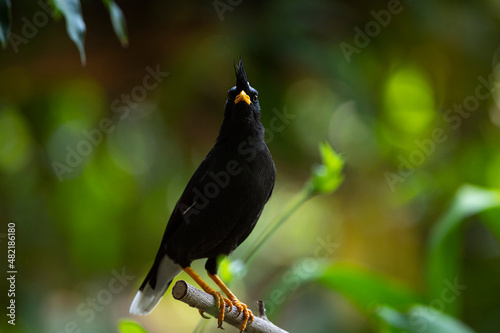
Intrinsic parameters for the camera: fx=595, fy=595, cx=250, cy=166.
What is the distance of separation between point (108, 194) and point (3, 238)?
1076 mm

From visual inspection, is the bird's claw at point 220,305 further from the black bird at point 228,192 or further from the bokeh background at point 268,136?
the bokeh background at point 268,136

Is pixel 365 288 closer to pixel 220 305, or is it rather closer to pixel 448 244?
pixel 448 244

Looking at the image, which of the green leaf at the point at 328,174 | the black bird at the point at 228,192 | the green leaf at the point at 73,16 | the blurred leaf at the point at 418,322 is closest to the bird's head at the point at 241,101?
the black bird at the point at 228,192

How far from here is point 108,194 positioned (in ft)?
18.2

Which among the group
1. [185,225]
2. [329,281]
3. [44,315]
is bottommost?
[44,315]

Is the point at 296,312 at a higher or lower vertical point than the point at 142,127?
lower

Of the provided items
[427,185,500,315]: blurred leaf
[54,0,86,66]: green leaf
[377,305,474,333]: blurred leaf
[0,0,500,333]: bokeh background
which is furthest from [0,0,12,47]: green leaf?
[0,0,500,333]: bokeh background

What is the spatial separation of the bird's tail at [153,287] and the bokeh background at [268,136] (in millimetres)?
1734

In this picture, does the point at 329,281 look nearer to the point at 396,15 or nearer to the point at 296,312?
the point at 296,312

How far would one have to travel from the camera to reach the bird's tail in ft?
8.85

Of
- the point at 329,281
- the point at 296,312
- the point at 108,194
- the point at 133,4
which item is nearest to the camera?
the point at 329,281

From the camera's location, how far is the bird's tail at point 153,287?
2697mm

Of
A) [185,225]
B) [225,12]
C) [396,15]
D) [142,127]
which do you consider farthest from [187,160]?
[185,225]

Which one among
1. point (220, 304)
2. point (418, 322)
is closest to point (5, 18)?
point (220, 304)
